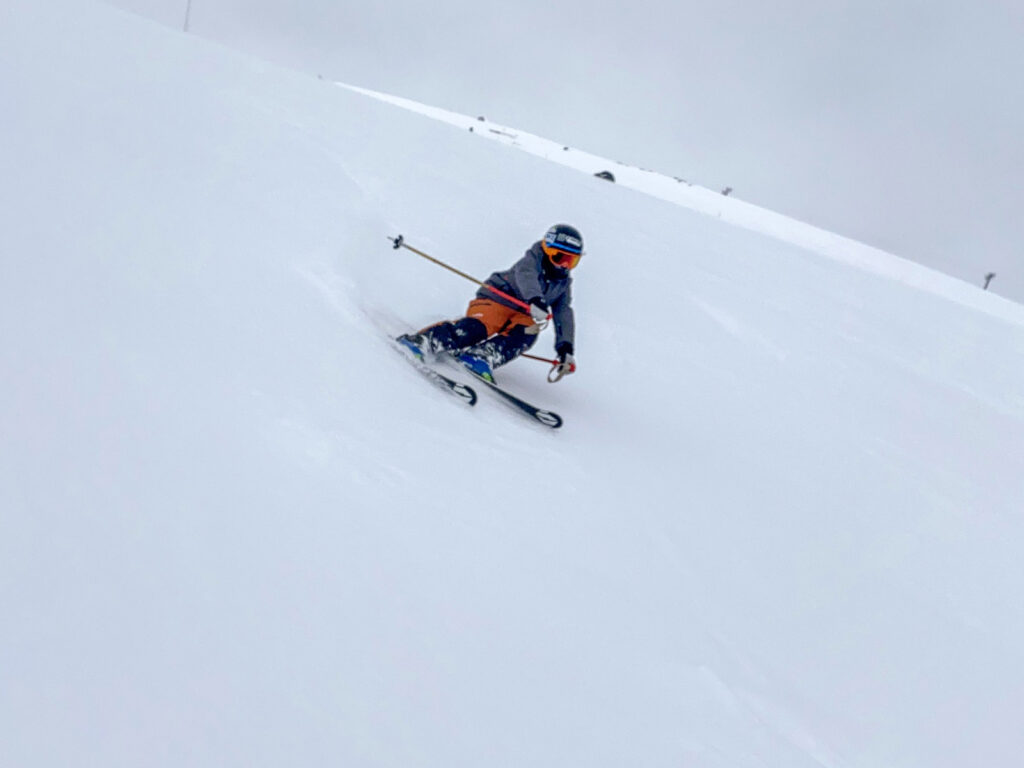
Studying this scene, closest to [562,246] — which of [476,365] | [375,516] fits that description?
[476,365]

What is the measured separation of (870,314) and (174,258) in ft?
38.9

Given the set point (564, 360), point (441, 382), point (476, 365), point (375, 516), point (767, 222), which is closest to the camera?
point (375, 516)

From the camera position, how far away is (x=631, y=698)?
95.9 inches

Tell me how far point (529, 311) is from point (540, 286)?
0.74ft

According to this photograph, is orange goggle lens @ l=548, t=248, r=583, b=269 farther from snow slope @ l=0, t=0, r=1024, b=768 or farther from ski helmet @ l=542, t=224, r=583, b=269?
snow slope @ l=0, t=0, r=1024, b=768

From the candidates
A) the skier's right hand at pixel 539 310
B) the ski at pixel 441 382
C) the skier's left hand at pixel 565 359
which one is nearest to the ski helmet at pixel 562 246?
the skier's right hand at pixel 539 310

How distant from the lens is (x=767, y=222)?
3262cm

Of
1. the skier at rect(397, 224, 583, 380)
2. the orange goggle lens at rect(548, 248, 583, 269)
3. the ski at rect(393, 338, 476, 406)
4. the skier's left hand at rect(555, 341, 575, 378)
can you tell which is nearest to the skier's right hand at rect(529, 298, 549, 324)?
the skier at rect(397, 224, 583, 380)

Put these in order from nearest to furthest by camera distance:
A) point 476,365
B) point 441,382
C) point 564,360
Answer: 1. point 441,382
2. point 476,365
3. point 564,360

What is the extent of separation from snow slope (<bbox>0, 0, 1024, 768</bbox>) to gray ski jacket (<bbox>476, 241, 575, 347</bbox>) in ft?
2.19

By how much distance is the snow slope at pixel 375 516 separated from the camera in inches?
68.9

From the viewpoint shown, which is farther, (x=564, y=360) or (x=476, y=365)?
(x=564, y=360)

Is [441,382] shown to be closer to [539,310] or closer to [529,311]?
[539,310]

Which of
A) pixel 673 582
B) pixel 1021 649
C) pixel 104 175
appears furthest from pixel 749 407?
pixel 104 175
